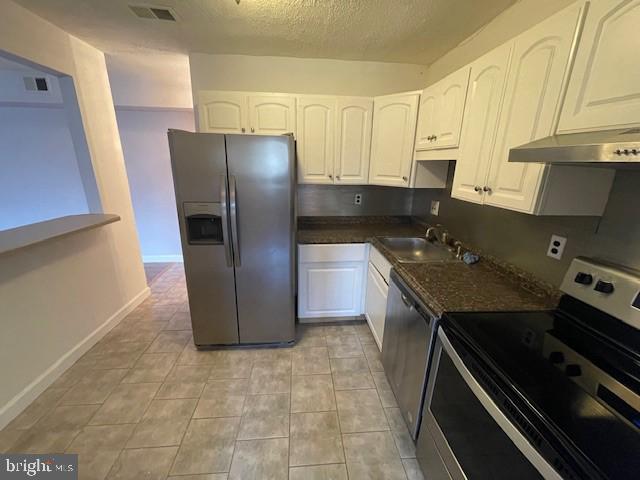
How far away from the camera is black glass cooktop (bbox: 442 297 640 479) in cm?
60

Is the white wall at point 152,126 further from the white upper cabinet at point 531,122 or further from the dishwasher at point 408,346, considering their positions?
the dishwasher at point 408,346

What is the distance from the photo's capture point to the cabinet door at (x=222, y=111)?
7.15 feet

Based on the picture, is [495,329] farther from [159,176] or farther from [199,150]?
[159,176]

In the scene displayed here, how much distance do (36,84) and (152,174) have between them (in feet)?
4.93

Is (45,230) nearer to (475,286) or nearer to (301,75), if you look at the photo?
(301,75)

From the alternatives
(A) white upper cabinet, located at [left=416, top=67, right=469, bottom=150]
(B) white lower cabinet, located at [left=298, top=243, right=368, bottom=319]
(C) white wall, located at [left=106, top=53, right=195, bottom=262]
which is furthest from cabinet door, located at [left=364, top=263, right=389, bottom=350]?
(C) white wall, located at [left=106, top=53, right=195, bottom=262]

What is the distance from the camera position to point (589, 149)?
706 millimetres

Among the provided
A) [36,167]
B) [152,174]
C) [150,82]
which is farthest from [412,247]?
[36,167]

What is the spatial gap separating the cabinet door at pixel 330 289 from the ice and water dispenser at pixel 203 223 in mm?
765

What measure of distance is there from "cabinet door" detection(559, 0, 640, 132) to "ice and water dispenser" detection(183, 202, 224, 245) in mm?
1913

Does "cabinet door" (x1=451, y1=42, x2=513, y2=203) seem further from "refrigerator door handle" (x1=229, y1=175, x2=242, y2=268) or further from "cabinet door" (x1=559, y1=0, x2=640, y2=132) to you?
"refrigerator door handle" (x1=229, y1=175, x2=242, y2=268)

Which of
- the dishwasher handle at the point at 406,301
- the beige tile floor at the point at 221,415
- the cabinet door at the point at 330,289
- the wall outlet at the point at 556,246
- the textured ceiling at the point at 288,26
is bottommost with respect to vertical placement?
the beige tile floor at the point at 221,415

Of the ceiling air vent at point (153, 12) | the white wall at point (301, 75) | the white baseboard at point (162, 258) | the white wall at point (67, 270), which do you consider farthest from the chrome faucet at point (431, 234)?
the white baseboard at point (162, 258)

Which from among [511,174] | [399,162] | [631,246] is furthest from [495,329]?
[399,162]
